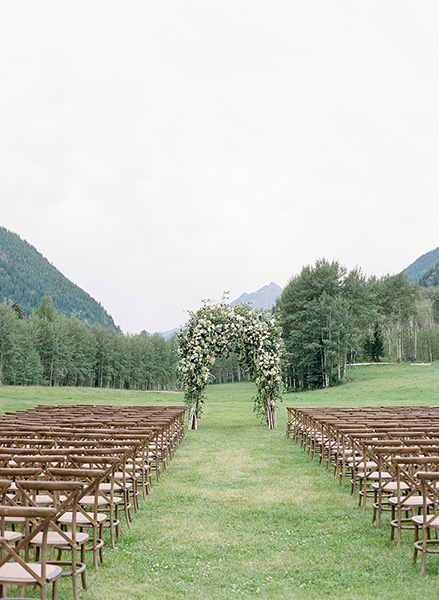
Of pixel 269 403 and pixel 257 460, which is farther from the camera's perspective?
pixel 269 403

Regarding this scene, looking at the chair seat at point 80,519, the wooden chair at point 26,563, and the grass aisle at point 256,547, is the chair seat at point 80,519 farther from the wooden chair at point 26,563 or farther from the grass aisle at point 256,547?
the wooden chair at point 26,563

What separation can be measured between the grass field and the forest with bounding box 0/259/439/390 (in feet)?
98.0

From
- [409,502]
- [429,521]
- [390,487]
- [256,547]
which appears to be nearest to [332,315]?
[390,487]

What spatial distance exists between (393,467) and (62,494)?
14.1 ft

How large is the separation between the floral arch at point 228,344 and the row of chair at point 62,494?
6.89 metres

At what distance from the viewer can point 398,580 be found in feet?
18.0

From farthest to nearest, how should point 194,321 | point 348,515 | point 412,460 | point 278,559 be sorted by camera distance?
point 194,321
point 348,515
point 412,460
point 278,559

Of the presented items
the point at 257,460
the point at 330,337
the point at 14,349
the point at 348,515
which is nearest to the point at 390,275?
the point at 330,337

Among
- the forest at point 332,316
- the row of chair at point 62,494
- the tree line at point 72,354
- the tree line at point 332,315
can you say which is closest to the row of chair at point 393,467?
the row of chair at point 62,494

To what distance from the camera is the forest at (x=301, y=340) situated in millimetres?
53906

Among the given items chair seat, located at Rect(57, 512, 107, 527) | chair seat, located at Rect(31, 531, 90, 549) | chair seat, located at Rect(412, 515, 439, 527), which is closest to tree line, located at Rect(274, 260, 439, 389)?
chair seat, located at Rect(412, 515, 439, 527)

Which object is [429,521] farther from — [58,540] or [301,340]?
[301,340]

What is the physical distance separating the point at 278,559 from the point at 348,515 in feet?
8.33

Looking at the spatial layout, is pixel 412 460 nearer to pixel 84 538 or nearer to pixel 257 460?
pixel 84 538
